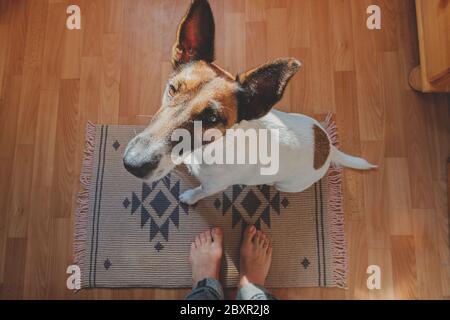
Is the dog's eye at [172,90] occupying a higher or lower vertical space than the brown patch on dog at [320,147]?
higher

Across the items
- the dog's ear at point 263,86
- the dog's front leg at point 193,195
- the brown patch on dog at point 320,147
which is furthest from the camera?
the dog's front leg at point 193,195

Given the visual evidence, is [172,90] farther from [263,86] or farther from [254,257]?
[254,257]

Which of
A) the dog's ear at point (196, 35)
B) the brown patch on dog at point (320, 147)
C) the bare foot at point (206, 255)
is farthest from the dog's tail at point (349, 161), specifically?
the dog's ear at point (196, 35)

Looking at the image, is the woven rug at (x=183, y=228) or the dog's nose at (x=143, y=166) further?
the woven rug at (x=183, y=228)

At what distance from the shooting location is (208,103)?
1007 mm

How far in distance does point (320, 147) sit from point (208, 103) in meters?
0.40

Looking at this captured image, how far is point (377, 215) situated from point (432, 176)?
0.29m

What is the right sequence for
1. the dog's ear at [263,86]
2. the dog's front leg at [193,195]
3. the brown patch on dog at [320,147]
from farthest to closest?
the dog's front leg at [193,195], the brown patch on dog at [320,147], the dog's ear at [263,86]

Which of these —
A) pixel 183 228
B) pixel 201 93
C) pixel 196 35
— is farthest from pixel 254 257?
pixel 196 35

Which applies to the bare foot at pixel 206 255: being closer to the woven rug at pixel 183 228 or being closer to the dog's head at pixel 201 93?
the woven rug at pixel 183 228

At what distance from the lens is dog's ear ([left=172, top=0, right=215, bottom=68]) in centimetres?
100

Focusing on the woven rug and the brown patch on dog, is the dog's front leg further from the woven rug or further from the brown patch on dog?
the brown patch on dog

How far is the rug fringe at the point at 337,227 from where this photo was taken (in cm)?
145

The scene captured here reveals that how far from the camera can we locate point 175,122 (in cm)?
102
